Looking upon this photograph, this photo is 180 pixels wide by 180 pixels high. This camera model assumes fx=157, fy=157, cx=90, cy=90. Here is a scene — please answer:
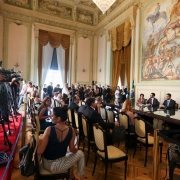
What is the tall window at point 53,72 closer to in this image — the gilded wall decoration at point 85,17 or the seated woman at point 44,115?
the gilded wall decoration at point 85,17

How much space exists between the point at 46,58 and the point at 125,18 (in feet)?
20.0

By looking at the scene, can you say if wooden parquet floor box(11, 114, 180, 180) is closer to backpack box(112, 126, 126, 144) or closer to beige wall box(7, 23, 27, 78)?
backpack box(112, 126, 126, 144)

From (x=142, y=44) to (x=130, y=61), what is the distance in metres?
1.45

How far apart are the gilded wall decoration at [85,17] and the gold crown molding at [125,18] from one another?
222 cm

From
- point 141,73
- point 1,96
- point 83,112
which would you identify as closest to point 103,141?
point 83,112

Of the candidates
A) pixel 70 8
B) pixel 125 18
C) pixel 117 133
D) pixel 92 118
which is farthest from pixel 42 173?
pixel 70 8

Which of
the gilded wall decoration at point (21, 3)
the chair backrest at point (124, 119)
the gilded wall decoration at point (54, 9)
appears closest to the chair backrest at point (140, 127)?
the chair backrest at point (124, 119)

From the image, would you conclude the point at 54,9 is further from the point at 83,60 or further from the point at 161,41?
the point at 161,41

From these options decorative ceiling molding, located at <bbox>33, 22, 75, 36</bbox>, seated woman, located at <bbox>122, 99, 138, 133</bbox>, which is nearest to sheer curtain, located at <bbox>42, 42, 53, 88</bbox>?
decorative ceiling molding, located at <bbox>33, 22, 75, 36</bbox>

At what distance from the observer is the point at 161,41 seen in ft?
23.5

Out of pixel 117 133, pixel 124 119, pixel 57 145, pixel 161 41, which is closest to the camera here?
pixel 57 145

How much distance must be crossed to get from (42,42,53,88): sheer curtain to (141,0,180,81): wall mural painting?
22.3 feet

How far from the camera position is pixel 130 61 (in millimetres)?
9461

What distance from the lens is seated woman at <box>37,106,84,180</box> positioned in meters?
1.77
